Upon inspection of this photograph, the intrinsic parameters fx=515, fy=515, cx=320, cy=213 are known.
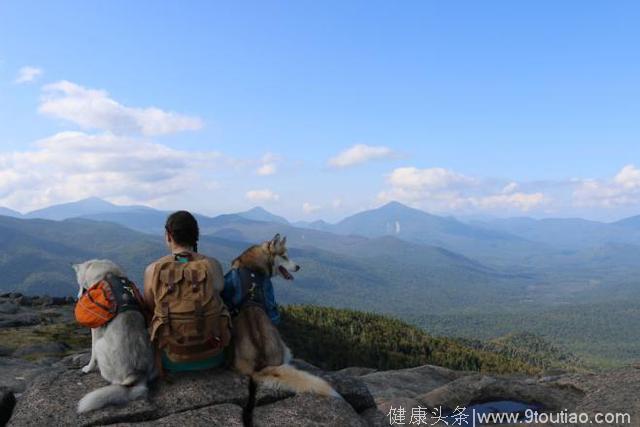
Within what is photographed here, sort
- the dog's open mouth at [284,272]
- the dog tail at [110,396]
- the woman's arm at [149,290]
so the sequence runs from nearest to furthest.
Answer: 1. the dog tail at [110,396]
2. the woman's arm at [149,290]
3. the dog's open mouth at [284,272]

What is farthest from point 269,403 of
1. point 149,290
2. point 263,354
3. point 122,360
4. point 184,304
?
point 149,290

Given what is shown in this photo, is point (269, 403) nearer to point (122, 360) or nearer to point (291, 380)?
point (291, 380)

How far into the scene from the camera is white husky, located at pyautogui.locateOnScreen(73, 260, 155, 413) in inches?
379

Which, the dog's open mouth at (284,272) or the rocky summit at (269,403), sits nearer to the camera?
the rocky summit at (269,403)

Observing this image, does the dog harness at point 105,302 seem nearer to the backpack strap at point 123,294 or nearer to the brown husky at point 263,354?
the backpack strap at point 123,294

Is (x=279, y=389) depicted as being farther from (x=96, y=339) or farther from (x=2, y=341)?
(x=2, y=341)

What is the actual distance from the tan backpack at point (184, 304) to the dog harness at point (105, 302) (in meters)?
0.54

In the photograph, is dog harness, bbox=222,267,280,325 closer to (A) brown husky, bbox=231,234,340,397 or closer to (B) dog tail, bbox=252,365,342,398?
(A) brown husky, bbox=231,234,340,397

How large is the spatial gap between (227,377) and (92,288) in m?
3.24

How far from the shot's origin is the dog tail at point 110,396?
9523mm

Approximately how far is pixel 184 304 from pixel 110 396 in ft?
7.23

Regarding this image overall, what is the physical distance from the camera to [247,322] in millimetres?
10539

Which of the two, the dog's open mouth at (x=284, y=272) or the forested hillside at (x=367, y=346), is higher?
Result: the dog's open mouth at (x=284, y=272)

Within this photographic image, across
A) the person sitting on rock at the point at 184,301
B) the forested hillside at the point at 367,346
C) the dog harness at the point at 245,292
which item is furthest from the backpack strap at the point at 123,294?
the forested hillside at the point at 367,346
